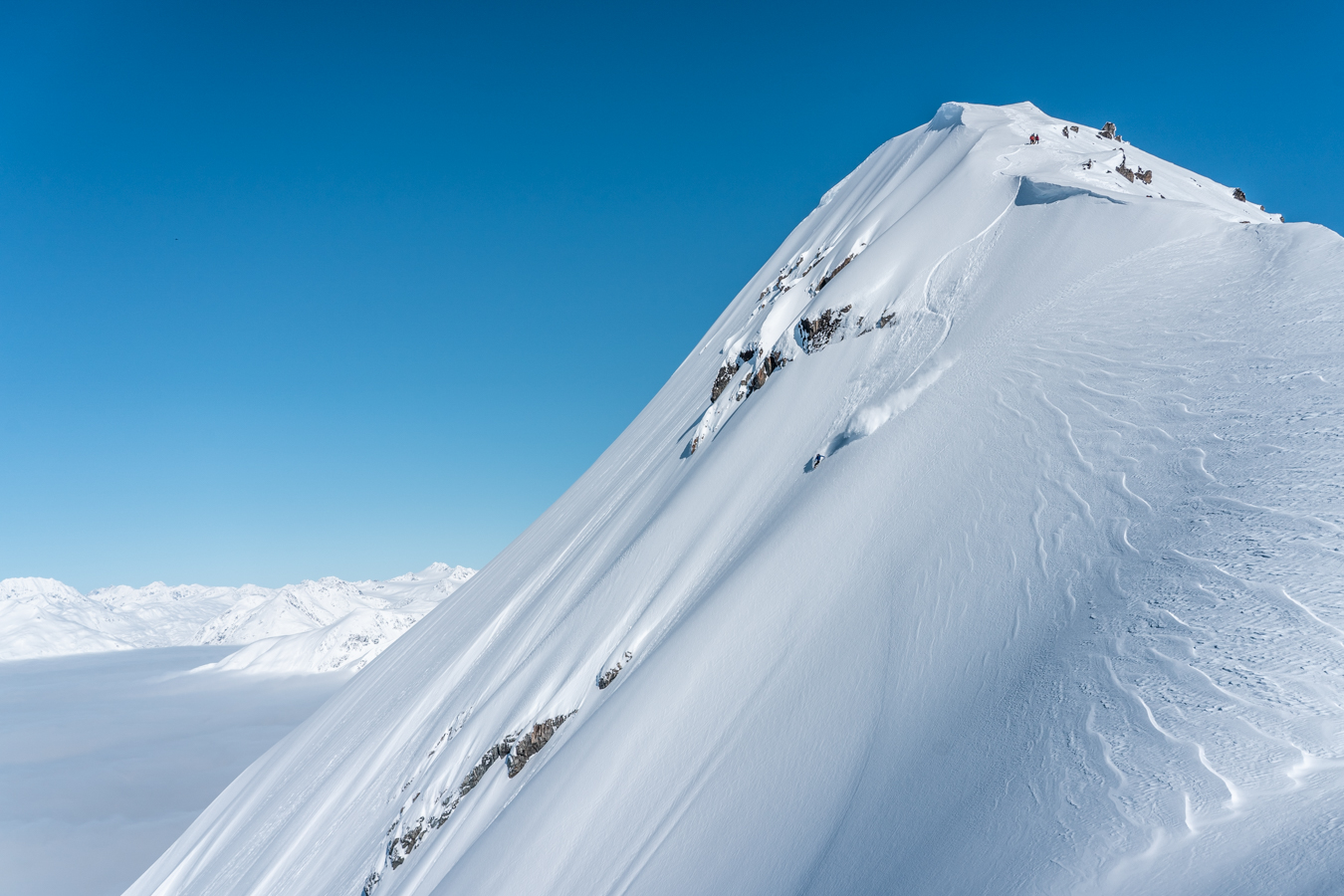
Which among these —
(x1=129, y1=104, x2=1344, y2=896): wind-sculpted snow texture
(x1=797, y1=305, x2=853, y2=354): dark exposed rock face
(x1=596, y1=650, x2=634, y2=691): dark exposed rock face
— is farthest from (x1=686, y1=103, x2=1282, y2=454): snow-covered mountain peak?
(x1=596, y1=650, x2=634, y2=691): dark exposed rock face

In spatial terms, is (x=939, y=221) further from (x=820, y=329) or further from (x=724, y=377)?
(x=724, y=377)

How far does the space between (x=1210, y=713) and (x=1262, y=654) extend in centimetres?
78

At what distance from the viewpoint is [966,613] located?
7559mm

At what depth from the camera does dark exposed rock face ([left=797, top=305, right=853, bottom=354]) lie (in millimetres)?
17094

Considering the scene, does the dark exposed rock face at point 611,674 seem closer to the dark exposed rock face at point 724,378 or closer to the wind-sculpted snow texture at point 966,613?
the wind-sculpted snow texture at point 966,613

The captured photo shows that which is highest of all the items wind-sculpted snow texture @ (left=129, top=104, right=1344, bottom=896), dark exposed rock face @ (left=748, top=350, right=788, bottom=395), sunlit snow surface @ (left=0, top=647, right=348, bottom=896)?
dark exposed rock face @ (left=748, top=350, right=788, bottom=395)

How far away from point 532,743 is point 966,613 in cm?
940

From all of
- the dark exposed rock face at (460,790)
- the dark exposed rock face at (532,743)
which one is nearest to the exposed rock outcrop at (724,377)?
the dark exposed rock face at (460,790)

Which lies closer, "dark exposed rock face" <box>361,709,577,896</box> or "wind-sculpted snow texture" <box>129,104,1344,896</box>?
"wind-sculpted snow texture" <box>129,104,1344,896</box>

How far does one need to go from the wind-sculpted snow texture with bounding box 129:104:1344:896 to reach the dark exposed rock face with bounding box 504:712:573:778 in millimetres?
320

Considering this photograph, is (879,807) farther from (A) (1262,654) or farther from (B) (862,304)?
(B) (862,304)

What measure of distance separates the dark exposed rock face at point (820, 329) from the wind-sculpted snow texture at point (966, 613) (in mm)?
124

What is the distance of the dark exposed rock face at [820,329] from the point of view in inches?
673

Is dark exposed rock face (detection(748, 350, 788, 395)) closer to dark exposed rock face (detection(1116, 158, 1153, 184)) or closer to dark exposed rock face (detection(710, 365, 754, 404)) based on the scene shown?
dark exposed rock face (detection(710, 365, 754, 404))
